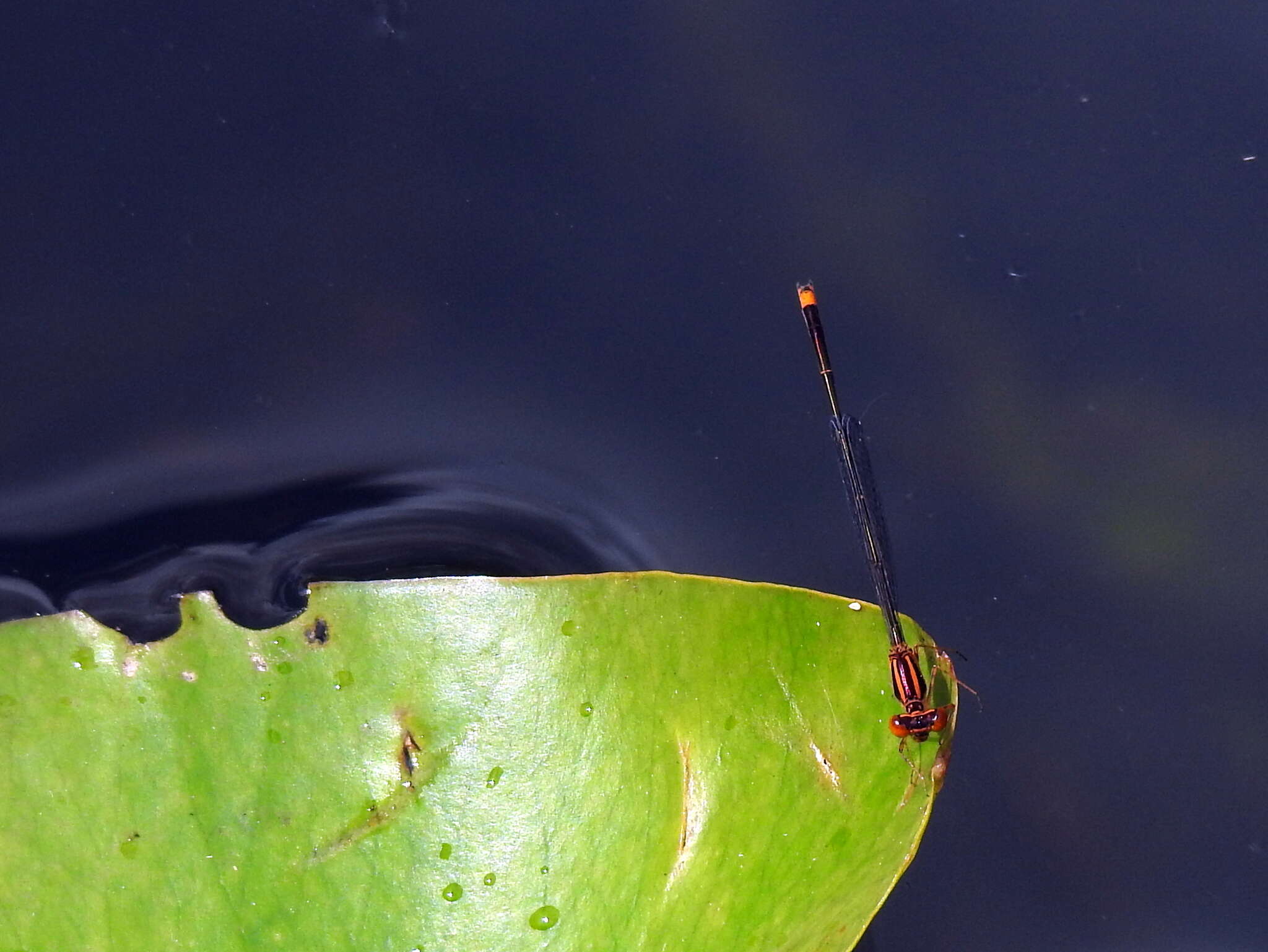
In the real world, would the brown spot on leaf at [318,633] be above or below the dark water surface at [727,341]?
below

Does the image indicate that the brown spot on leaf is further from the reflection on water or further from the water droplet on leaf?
the water droplet on leaf

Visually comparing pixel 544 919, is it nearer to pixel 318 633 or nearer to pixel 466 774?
pixel 466 774

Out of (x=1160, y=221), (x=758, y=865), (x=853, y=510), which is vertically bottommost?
(x=758, y=865)

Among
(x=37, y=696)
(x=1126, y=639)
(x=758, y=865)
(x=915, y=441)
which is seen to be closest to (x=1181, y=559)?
(x=1126, y=639)

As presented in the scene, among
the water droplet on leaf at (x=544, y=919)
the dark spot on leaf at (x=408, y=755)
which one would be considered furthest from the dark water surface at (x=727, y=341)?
the water droplet on leaf at (x=544, y=919)

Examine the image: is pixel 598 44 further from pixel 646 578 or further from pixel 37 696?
pixel 37 696

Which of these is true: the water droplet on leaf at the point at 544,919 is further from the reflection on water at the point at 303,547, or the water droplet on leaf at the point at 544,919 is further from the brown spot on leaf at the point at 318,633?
the reflection on water at the point at 303,547

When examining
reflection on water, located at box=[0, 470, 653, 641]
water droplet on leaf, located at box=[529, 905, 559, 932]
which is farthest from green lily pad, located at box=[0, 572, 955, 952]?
reflection on water, located at box=[0, 470, 653, 641]
